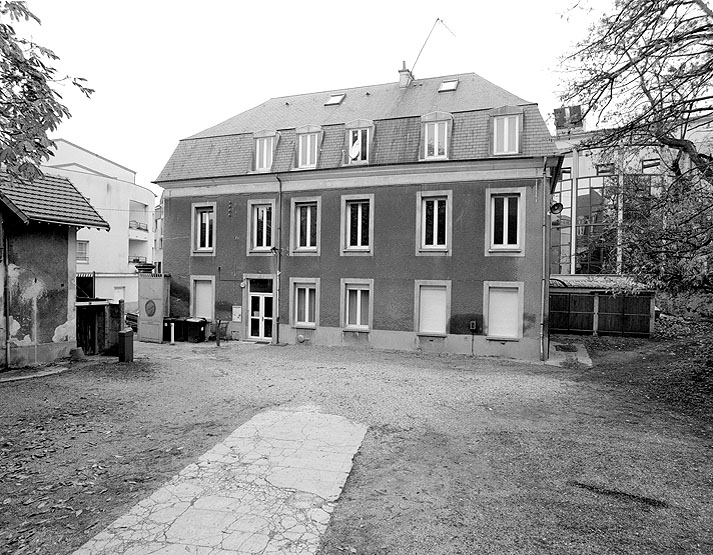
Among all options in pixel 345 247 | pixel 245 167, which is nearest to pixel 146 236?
pixel 245 167

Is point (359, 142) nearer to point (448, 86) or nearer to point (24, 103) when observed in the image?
point (448, 86)

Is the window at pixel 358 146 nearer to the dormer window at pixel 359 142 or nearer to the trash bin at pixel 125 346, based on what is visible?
the dormer window at pixel 359 142

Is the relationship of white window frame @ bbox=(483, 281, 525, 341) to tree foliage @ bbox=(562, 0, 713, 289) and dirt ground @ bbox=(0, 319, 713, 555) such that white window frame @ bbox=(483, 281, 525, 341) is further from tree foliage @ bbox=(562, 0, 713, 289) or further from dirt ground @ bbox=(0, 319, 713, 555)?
tree foliage @ bbox=(562, 0, 713, 289)

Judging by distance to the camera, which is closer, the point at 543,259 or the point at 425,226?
the point at 543,259

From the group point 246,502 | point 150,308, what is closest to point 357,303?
point 150,308

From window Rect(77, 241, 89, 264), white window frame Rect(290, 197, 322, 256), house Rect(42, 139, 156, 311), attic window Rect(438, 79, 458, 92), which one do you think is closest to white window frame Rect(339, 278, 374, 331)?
white window frame Rect(290, 197, 322, 256)

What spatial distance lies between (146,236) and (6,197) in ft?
104

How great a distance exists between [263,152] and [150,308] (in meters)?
8.49

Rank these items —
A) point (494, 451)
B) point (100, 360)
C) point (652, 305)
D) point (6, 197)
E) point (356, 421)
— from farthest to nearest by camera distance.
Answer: point (652, 305), point (100, 360), point (6, 197), point (356, 421), point (494, 451)

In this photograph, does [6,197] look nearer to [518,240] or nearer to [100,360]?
[100,360]

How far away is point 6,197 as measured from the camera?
1161 cm

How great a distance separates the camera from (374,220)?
59.8 feet

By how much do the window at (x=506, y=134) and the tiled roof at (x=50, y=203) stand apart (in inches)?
538

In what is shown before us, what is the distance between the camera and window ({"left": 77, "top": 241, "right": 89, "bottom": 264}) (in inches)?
1362
